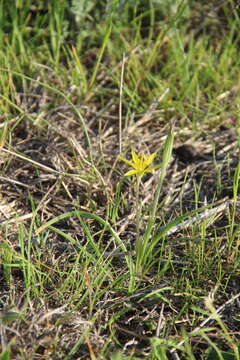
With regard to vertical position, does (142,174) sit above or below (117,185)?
above

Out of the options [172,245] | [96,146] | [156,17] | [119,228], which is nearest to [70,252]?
[119,228]

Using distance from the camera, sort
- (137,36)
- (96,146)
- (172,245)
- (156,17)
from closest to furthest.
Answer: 1. (172,245)
2. (96,146)
3. (137,36)
4. (156,17)

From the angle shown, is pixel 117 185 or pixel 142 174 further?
pixel 117 185

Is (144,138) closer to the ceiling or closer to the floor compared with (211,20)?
closer to the floor

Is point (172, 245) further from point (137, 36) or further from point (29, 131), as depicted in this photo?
point (137, 36)

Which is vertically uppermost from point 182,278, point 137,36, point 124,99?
point 137,36

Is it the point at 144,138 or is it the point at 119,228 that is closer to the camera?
the point at 119,228

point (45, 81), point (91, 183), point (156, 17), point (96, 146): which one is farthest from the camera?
point (156, 17)
